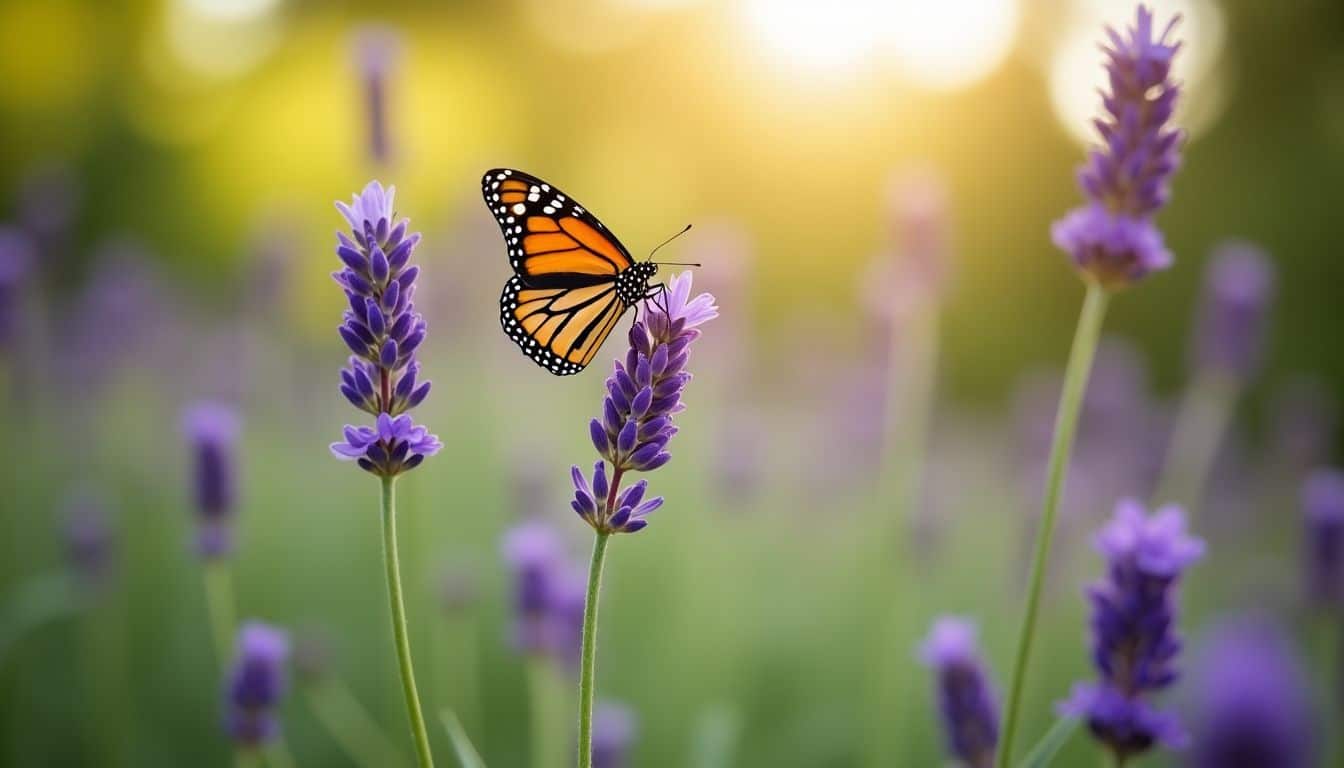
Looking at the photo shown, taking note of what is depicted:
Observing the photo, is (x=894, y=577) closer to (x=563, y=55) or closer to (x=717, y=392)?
(x=717, y=392)

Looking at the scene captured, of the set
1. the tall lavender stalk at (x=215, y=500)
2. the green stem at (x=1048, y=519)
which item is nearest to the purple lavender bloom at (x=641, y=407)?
the green stem at (x=1048, y=519)

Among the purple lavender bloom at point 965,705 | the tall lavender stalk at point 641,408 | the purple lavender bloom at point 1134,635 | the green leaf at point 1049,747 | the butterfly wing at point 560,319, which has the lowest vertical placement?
the purple lavender bloom at point 965,705

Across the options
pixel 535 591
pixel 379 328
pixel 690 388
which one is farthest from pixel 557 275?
pixel 690 388

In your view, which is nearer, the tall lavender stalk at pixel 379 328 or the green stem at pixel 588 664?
the green stem at pixel 588 664

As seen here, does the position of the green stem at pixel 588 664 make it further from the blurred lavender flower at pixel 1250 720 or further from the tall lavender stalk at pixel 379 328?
the blurred lavender flower at pixel 1250 720

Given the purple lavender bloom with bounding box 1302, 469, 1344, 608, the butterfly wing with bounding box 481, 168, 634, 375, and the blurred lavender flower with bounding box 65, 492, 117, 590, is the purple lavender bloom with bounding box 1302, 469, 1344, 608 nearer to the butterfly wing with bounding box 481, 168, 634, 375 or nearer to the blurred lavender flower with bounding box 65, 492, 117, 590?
the butterfly wing with bounding box 481, 168, 634, 375

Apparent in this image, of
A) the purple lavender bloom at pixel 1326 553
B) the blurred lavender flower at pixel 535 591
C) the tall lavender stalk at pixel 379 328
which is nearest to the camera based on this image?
the tall lavender stalk at pixel 379 328

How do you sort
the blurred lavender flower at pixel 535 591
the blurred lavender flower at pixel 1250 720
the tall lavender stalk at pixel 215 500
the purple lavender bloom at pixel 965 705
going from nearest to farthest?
the blurred lavender flower at pixel 1250 720 < the purple lavender bloom at pixel 965 705 < the tall lavender stalk at pixel 215 500 < the blurred lavender flower at pixel 535 591
